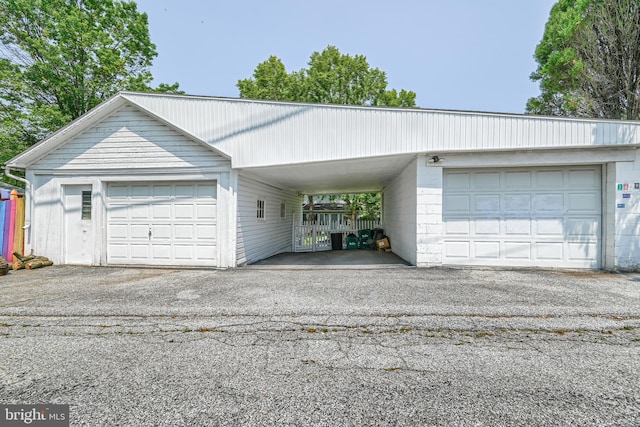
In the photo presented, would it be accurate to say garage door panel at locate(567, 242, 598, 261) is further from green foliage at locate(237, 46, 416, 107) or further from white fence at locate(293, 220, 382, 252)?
green foliage at locate(237, 46, 416, 107)

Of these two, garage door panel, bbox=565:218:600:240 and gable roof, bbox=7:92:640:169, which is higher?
gable roof, bbox=7:92:640:169

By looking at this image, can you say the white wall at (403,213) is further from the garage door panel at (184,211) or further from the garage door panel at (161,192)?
the garage door panel at (161,192)

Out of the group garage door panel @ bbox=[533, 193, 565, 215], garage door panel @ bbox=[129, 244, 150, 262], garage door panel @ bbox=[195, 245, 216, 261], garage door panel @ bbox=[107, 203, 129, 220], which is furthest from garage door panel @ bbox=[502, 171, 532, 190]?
Result: garage door panel @ bbox=[107, 203, 129, 220]

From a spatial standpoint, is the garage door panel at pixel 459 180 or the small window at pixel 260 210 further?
the small window at pixel 260 210

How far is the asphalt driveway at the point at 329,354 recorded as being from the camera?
1958 millimetres

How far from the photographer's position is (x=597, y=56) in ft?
39.1

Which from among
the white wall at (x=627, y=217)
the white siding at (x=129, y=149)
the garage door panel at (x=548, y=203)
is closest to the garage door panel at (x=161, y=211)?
the white siding at (x=129, y=149)

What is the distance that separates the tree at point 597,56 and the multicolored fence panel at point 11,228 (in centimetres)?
2039

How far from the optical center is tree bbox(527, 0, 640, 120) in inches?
445

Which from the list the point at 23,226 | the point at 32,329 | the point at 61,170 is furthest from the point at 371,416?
the point at 23,226

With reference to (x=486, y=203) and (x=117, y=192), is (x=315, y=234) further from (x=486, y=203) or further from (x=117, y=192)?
(x=117, y=192)

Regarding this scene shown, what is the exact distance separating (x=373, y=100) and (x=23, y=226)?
70.9 feet

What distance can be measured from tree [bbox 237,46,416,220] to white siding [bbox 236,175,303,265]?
10.6 meters

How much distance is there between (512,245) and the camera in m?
7.12
